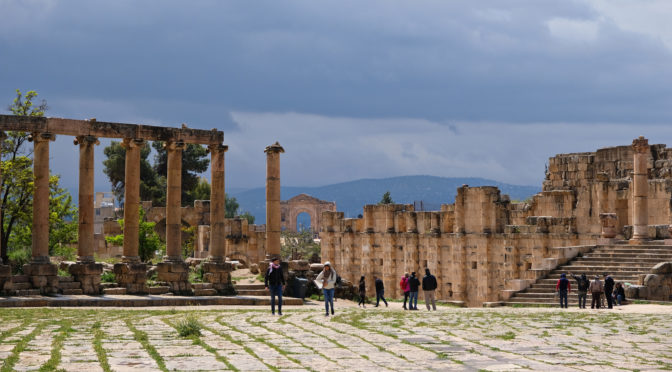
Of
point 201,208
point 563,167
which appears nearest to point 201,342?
point 563,167

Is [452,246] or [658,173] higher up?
[658,173]

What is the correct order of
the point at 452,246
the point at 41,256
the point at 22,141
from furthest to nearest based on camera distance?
the point at 452,246 → the point at 22,141 → the point at 41,256

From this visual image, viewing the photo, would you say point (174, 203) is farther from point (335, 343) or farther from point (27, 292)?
point (335, 343)

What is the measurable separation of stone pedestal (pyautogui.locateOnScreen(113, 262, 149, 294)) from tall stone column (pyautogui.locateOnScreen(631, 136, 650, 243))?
58.3 ft

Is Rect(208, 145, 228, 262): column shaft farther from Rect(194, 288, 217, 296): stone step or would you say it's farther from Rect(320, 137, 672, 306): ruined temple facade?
Rect(320, 137, 672, 306): ruined temple facade

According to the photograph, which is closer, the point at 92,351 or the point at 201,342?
the point at 92,351

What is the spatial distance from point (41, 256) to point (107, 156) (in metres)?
54.4

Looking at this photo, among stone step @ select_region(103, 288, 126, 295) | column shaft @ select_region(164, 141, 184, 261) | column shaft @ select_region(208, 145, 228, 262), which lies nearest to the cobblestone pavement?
stone step @ select_region(103, 288, 126, 295)

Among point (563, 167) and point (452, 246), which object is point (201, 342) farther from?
point (563, 167)

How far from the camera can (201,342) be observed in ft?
52.5

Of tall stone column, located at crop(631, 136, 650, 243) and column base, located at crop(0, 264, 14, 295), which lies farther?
tall stone column, located at crop(631, 136, 650, 243)

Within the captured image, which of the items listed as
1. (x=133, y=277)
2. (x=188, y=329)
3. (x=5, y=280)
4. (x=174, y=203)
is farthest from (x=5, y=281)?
(x=188, y=329)

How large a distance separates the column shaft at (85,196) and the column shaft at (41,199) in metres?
1.12

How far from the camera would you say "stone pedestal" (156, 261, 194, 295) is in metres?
32.2
